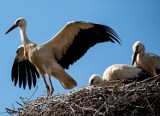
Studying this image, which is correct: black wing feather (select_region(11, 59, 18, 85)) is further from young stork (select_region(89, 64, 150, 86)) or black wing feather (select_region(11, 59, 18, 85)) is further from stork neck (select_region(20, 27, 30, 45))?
young stork (select_region(89, 64, 150, 86))

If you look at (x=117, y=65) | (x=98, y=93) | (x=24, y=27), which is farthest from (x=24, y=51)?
(x=98, y=93)

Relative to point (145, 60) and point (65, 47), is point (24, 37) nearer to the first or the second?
point (65, 47)

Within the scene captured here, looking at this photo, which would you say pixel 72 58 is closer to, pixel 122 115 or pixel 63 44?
pixel 63 44

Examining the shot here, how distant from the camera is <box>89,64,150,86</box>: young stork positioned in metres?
9.55

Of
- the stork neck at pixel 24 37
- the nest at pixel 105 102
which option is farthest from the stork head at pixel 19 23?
the nest at pixel 105 102

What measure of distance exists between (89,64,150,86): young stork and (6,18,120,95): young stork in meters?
0.74

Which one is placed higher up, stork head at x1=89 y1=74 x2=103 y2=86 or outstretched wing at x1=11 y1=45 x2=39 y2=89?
outstretched wing at x1=11 y1=45 x2=39 y2=89

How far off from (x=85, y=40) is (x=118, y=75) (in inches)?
48.0

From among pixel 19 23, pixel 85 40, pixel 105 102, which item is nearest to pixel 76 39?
pixel 85 40

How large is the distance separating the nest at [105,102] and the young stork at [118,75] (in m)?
0.82

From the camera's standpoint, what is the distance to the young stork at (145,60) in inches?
409

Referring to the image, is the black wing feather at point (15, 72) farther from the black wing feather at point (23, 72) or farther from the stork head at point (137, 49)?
the stork head at point (137, 49)

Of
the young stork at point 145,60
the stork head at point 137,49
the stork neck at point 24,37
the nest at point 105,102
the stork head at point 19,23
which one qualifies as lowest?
the nest at point 105,102

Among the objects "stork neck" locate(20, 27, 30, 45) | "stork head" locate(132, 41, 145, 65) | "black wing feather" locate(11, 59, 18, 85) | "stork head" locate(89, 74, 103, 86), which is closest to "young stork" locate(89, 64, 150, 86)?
"stork head" locate(89, 74, 103, 86)
